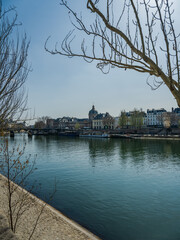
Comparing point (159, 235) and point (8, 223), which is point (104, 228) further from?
point (8, 223)

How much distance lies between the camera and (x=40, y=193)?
14.3m

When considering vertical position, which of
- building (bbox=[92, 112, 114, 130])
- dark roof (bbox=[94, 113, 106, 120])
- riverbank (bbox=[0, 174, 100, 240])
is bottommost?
riverbank (bbox=[0, 174, 100, 240])

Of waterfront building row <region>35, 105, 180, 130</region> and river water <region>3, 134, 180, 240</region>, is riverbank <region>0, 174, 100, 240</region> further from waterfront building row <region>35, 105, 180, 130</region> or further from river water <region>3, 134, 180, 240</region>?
waterfront building row <region>35, 105, 180, 130</region>

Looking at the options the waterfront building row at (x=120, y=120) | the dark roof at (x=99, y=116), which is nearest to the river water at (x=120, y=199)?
the waterfront building row at (x=120, y=120)

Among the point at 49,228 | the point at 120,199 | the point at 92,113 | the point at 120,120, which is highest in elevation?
the point at 92,113

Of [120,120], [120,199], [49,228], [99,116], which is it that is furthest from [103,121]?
[49,228]

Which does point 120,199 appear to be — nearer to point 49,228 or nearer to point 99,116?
point 49,228

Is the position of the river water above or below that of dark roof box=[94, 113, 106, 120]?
below

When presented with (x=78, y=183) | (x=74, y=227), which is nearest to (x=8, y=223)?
(x=74, y=227)

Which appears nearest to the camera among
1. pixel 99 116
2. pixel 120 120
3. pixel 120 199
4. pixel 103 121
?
pixel 120 199

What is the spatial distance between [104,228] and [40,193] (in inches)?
260

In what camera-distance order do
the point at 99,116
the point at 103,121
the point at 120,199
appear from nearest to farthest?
the point at 120,199, the point at 103,121, the point at 99,116

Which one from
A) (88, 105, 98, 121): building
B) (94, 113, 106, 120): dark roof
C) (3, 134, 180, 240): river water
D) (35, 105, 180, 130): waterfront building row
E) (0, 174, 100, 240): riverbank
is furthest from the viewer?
(88, 105, 98, 121): building

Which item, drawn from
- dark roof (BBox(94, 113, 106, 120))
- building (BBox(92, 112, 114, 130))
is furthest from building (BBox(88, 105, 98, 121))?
dark roof (BBox(94, 113, 106, 120))
